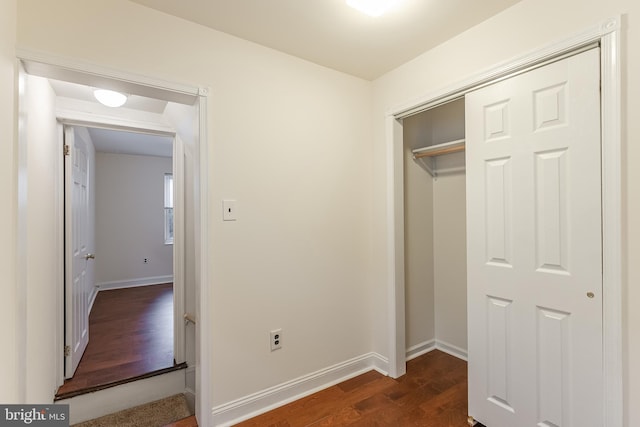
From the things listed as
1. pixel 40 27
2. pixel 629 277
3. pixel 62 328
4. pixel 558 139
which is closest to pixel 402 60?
pixel 558 139

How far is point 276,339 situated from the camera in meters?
2.11

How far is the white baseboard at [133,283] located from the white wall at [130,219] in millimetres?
15

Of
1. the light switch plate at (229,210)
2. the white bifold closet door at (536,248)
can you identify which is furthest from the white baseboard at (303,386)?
the light switch plate at (229,210)

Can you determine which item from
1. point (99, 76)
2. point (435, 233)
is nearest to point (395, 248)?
point (435, 233)

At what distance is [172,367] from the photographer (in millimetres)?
2529

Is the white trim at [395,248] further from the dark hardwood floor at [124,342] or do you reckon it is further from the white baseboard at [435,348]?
the dark hardwood floor at [124,342]

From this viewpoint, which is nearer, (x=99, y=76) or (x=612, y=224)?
(x=612, y=224)

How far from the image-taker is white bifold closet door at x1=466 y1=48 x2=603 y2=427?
141 centimetres

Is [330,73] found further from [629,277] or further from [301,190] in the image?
[629,277]

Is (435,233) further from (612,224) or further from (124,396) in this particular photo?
(124,396)

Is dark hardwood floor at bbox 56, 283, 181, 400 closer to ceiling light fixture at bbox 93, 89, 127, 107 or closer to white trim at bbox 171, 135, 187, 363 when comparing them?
white trim at bbox 171, 135, 187, 363

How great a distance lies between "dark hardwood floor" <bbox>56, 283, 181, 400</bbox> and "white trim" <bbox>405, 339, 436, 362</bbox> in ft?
6.86

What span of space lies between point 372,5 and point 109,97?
1.98 meters

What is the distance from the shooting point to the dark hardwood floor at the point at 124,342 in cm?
240
